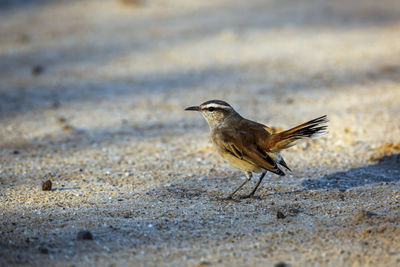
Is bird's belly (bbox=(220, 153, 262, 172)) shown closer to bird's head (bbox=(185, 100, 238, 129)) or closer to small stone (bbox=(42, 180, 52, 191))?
bird's head (bbox=(185, 100, 238, 129))

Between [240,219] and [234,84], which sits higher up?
[234,84]

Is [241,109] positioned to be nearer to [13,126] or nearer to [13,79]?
[13,126]

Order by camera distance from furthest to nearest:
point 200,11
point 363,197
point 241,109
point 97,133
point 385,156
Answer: point 200,11
point 241,109
point 97,133
point 385,156
point 363,197

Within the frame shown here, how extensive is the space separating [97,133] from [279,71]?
4.72 meters

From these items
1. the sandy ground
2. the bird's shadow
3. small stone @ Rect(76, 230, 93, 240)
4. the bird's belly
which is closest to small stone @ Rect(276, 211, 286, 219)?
the sandy ground

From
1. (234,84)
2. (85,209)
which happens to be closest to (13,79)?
(234,84)

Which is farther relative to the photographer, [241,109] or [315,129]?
[241,109]

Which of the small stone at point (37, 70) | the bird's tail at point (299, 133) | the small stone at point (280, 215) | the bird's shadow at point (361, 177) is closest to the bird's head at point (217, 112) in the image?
the bird's tail at point (299, 133)

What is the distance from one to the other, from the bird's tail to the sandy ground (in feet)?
2.29

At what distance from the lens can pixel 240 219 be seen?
5.62 m

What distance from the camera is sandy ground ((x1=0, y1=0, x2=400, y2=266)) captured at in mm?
5027

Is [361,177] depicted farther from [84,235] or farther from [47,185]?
[47,185]

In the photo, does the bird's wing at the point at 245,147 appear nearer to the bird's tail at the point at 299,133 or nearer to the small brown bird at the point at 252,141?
the small brown bird at the point at 252,141

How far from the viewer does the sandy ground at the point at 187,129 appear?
5.03 metres
